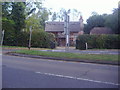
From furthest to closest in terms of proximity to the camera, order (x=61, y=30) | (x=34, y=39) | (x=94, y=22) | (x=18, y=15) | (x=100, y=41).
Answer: (x=61, y=30), (x=94, y=22), (x=18, y=15), (x=34, y=39), (x=100, y=41)

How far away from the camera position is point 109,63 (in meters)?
10.2

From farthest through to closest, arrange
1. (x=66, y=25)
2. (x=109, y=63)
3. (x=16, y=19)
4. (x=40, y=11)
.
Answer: (x=40, y=11), (x=16, y=19), (x=66, y=25), (x=109, y=63)

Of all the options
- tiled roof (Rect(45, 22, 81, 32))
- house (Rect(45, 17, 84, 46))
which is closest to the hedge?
house (Rect(45, 17, 84, 46))

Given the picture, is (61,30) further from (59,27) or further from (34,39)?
(34,39)

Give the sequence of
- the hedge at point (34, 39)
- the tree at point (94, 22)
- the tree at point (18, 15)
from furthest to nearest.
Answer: the tree at point (94, 22) < the tree at point (18, 15) < the hedge at point (34, 39)

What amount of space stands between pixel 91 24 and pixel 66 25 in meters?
34.5

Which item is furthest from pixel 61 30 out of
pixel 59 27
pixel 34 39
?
pixel 34 39

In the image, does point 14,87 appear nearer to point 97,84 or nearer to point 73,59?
point 97,84

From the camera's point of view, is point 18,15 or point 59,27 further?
point 59,27

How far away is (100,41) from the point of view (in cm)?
2555

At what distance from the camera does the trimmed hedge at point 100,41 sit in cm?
2548

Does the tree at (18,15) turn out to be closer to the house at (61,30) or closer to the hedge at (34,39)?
the hedge at (34,39)

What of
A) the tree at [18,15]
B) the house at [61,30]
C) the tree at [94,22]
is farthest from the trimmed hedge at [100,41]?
the tree at [94,22]

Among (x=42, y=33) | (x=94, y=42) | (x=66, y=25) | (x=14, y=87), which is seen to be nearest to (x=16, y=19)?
(x=42, y=33)
